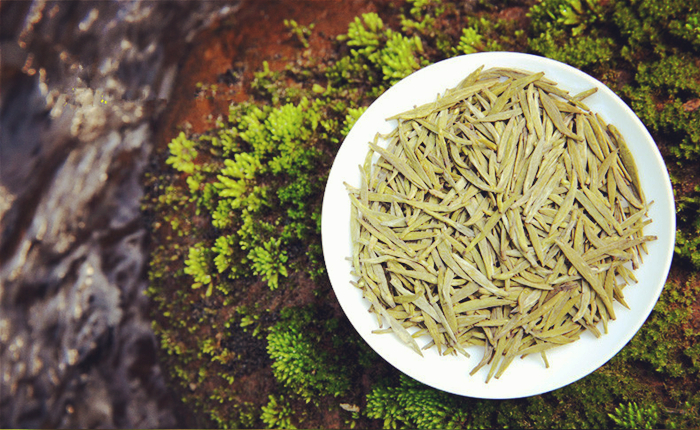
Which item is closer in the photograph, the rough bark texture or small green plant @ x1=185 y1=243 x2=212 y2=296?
small green plant @ x1=185 y1=243 x2=212 y2=296

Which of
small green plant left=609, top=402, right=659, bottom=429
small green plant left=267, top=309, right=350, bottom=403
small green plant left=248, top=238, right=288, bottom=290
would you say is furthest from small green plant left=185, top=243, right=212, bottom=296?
small green plant left=609, top=402, right=659, bottom=429

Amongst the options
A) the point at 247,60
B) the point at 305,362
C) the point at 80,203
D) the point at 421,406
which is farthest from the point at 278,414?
the point at 247,60

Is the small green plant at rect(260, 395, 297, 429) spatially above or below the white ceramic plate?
below

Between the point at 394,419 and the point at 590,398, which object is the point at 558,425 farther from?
the point at 394,419

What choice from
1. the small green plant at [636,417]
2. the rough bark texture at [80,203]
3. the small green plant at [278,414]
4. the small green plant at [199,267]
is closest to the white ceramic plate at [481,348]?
the small green plant at [636,417]

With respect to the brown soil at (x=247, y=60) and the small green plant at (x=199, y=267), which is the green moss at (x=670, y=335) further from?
the small green plant at (x=199, y=267)

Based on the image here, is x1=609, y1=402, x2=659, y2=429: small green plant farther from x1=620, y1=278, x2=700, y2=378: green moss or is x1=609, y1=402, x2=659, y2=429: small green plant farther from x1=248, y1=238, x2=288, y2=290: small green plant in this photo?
x1=248, y1=238, x2=288, y2=290: small green plant

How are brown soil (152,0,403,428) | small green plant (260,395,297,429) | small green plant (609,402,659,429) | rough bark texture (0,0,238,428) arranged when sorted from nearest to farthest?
small green plant (609,402,659,429), small green plant (260,395,297,429), brown soil (152,0,403,428), rough bark texture (0,0,238,428)
